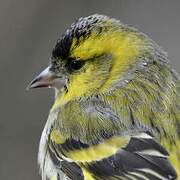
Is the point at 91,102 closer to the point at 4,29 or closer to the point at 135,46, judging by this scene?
the point at 135,46

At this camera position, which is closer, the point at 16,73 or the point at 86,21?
the point at 86,21

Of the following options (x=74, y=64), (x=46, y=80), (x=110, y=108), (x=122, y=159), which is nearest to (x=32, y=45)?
(x=46, y=80)

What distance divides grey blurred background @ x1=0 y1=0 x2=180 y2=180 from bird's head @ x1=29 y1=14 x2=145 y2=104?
3429mm

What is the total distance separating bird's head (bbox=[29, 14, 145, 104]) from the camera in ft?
22.3

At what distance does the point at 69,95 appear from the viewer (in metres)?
6.91

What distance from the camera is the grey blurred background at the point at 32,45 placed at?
10552 mm

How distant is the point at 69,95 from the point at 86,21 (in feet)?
1.89

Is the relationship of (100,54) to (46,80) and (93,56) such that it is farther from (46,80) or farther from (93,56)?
(46,80)

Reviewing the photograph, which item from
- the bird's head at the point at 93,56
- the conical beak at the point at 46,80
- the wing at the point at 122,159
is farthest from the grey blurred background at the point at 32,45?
the wing at the point at 122,159

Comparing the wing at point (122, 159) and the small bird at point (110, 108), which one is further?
the small bird at point (110, 108)

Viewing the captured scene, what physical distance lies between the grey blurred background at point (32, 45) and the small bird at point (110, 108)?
345 cm

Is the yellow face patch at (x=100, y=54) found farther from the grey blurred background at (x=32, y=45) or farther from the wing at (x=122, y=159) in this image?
the grey blurred background at (x=32, y=45)

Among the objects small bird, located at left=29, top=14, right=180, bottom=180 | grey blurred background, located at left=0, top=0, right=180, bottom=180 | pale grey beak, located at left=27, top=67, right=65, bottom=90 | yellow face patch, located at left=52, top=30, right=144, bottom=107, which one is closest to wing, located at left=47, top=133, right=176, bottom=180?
small bird, located at left=29, top=14, right=180, bottom=180

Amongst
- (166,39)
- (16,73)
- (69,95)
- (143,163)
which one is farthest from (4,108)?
(143,163)
